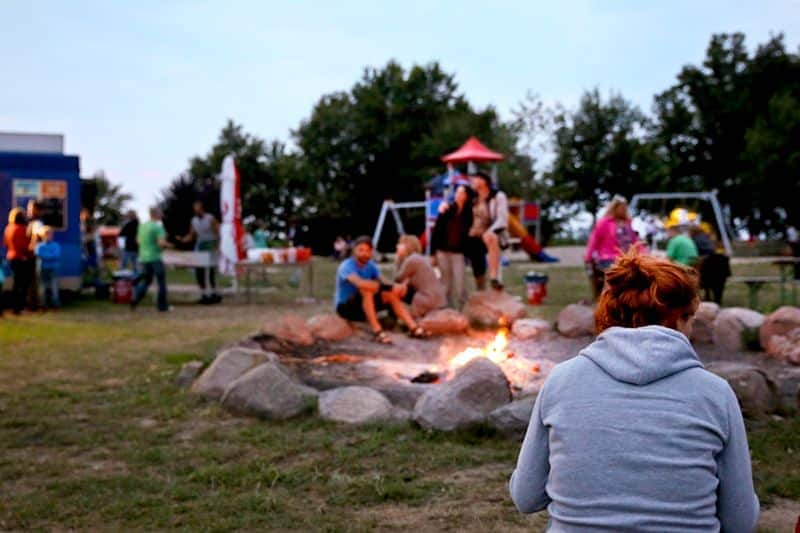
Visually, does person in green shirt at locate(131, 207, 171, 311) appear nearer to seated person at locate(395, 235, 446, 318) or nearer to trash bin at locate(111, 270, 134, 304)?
trash bin at locate(111, 270, 134, 304)

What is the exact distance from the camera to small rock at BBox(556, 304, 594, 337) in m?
10.3

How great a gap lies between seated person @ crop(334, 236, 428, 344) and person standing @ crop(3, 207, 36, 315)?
250 inches

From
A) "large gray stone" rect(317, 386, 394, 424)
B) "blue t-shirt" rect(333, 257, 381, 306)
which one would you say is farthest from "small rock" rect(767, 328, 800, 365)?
"blue t-shirt" rect(333, 257, 381, 306)

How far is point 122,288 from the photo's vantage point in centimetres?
1736

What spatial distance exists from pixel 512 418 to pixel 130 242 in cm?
1540

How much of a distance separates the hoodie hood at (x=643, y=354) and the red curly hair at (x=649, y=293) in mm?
109

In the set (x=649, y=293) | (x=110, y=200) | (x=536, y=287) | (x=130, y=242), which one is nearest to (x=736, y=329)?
(x=536, y=287)

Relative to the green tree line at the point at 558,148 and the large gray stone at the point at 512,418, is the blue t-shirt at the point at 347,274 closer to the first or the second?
the large gray stone at the point at 512,418

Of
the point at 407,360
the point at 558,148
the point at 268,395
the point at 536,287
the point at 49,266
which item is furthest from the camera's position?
the point at 558,148

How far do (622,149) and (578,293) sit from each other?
36082 millimetres

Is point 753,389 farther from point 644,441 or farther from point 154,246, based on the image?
point 154,246

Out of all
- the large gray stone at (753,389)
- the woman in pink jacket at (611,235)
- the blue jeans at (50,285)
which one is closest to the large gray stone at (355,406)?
the large gray stone at (753,389)

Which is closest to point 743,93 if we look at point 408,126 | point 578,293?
point 408,126

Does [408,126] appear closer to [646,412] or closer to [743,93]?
[743,93]
